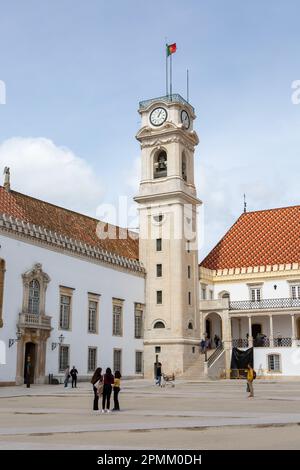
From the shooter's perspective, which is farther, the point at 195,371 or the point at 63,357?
the point at 195,371

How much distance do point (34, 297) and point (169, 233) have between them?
1368 centimetres

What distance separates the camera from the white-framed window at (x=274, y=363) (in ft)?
141

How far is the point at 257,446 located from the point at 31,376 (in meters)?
25.9

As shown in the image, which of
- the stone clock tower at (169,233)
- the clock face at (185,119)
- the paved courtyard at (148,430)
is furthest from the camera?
the clock face at (185,119)

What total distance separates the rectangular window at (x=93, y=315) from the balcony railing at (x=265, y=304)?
12.1 metres

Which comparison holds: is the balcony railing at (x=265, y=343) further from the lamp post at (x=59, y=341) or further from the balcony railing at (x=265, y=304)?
the lamp post at (x=59, y=341)

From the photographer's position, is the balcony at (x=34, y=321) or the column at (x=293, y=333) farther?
the column at (x=293, y=333)

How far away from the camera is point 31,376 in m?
33.4

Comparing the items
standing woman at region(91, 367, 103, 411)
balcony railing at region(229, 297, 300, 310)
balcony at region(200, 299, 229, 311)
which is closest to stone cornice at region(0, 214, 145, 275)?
balcony at region(200, 299, 229, 311)

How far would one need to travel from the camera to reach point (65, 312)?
120ft

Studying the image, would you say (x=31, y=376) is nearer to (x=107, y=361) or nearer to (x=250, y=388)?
(x=107, y=361)

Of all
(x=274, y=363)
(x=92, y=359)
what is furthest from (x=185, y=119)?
(x=92, y=359)

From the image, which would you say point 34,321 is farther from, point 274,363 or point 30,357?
point 274,363

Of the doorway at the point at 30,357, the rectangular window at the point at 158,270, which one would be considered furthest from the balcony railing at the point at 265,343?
the doorway at the point at 30,357
